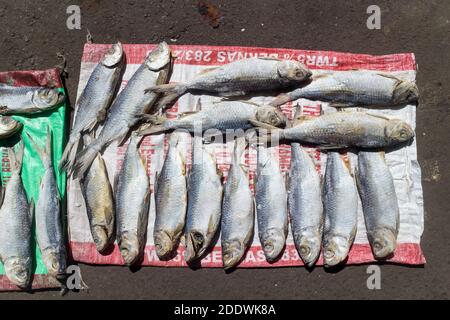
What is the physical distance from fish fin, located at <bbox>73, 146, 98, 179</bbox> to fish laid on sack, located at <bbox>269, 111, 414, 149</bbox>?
1.82 m

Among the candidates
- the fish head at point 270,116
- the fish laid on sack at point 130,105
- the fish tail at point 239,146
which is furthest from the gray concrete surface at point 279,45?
the fish tail at point 239,146

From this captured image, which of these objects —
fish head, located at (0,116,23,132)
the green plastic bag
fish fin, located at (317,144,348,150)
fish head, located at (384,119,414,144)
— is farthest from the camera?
the green plastic bag

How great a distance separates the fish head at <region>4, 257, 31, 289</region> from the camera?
3984 mm

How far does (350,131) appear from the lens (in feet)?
13.0

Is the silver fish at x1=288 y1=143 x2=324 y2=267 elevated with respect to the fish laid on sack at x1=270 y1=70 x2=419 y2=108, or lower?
lower

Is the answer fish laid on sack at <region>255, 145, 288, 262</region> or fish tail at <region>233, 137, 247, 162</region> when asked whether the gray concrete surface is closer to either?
fish laid on sack at <region>255, 145, 288, 262</region>

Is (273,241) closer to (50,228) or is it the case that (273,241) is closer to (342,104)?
(342,104)

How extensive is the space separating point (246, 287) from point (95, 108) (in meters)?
2.44

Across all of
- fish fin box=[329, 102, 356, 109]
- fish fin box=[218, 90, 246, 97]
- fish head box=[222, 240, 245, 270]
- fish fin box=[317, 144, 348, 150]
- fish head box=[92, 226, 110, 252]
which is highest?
fish fin box=[218, 90, 246, 97]

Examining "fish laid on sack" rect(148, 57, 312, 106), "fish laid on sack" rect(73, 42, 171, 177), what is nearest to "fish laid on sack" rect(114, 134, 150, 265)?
"fish laid on sack" rect(73, 42, 171, 177)

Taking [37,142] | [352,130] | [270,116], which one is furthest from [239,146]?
[37,142]

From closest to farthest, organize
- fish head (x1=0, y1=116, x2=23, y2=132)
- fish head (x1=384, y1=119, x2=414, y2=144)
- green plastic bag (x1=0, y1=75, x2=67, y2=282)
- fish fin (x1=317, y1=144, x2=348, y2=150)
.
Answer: fish head (x1=384, y1=119, x2=414, y2=144) → fish fin (x1=317, y1=144, x2=348, y2=150) → fish head (x1=0, y1=116, x2=23, y2=132) → green plastic bag (x1=0, y1=75, x2=67, y2=282)

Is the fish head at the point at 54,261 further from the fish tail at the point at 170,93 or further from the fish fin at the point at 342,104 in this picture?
the fish fin at the point at 342,104

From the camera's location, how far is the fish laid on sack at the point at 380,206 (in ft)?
13.0
